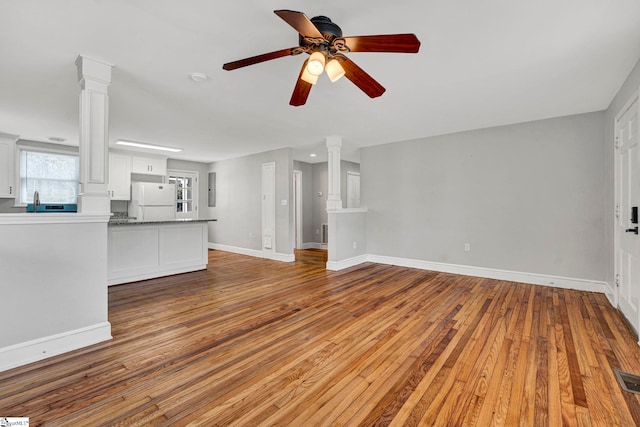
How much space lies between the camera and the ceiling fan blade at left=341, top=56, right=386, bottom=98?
192cm

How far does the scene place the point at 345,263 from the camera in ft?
17.7

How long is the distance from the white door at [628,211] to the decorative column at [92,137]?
15.1 ft

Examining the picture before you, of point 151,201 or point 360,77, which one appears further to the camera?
point 151,201

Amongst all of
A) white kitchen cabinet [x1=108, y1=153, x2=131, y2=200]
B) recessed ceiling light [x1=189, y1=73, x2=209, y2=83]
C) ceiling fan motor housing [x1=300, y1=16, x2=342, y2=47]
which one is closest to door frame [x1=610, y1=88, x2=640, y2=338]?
ceiling fan motor housing [x1=300, y1=16, x2=342, y2=47]

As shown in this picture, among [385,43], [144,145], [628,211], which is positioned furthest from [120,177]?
[628,211]

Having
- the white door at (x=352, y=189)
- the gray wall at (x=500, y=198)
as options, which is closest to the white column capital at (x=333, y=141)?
the gray wall at (x=500, y=198)

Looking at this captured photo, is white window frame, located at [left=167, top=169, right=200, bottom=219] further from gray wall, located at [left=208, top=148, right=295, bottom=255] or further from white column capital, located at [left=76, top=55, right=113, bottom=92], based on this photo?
white column capital, located at [left=76, top=55, right=113, bottom=92]

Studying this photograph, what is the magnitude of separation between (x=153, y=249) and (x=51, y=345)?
2.55m

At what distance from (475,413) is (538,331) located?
1.56 metres

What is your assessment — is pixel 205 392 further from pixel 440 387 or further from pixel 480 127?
pixel 480 127

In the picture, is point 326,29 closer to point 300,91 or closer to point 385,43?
point 385,43

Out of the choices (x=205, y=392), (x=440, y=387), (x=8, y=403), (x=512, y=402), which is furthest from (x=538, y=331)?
(x=8, y=403)

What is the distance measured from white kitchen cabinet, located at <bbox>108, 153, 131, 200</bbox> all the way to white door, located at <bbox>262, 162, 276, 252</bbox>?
3000 millimetres

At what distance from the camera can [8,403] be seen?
1.64 metres
